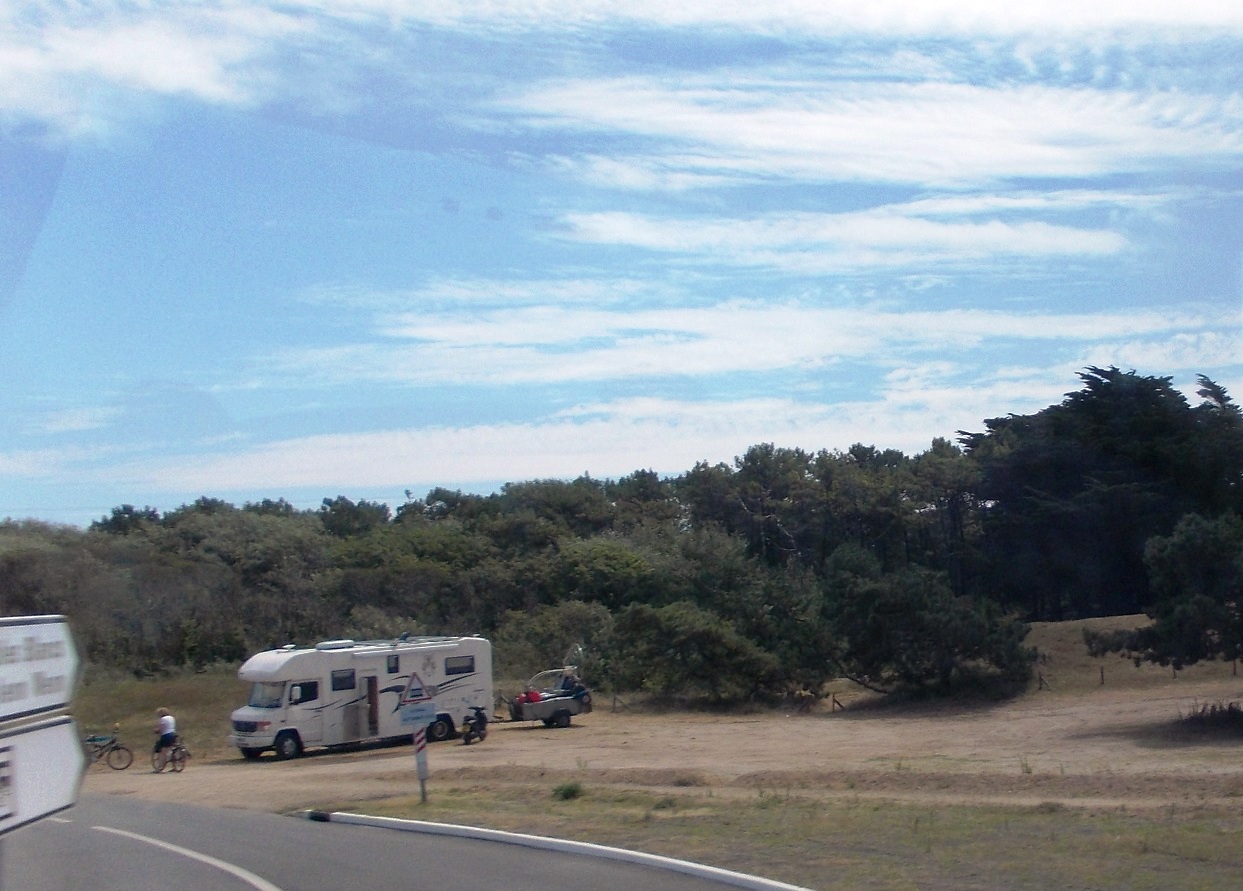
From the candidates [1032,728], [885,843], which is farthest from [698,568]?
[885,843]

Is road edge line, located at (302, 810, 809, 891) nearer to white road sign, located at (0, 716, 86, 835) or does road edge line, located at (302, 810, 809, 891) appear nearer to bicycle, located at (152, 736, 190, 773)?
white road sign, located at (0, 716, 86, 835)

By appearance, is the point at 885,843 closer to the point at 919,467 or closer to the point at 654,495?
the point at 919,467

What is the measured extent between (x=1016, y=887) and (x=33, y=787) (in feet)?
23.5

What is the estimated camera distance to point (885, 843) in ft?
38.5

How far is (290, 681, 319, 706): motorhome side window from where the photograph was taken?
30.0 meters

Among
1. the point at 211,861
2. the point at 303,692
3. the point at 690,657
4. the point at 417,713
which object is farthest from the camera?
the point at 690,657

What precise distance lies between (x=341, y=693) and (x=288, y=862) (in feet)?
61.8

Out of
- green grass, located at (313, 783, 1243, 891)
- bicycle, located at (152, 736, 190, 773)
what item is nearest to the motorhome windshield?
bicycle, located at (152, 736, 190, 773)

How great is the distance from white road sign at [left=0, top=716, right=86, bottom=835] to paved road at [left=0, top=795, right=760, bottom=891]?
13.2ft

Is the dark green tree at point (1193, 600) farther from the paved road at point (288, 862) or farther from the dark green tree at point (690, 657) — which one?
the paved road at point (288, 862)

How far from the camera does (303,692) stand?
30188 mm

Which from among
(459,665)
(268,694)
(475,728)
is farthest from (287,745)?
(459,665)

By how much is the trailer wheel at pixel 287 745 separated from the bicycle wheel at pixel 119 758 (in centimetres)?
374

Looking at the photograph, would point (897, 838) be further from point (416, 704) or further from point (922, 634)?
point (922, 634)
